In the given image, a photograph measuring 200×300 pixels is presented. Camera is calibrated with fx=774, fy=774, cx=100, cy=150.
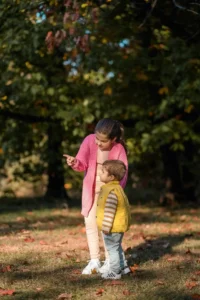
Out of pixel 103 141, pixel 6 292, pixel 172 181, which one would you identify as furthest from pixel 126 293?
pixel 172 181

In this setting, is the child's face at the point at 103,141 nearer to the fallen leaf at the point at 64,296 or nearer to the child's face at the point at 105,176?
the child's face at the point at 105,176

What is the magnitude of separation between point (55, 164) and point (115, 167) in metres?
12.4

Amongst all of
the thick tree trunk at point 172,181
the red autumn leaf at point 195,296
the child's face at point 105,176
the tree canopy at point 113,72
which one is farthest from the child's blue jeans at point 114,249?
the thick tree trunk at point 172,181

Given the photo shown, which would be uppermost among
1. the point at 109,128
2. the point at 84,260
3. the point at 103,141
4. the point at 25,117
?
the point at 109,128

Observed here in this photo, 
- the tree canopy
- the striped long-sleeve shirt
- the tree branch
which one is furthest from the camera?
the tree branch

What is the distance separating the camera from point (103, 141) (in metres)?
8.09

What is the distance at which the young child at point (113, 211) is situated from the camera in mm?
7684

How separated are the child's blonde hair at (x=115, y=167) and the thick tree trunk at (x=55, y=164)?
9992 mm

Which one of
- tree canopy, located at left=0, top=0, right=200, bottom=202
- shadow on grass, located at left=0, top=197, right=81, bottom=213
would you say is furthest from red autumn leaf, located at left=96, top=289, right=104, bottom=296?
shadow on grass, located at left=0, top=197, right=81, bottom=213

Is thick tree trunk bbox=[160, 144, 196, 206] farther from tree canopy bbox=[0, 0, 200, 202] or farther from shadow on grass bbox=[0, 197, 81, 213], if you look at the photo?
shadow on grass bbox=[0, 197, 81, 213]

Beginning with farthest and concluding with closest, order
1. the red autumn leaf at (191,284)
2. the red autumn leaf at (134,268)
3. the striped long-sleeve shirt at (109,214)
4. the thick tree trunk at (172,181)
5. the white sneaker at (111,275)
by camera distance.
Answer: the thick tree trunk at (172,181)
the red autumn leaf at (134,268)
the white sneaker at (111,275)
the striped long-sleeve shirt at (109,214)
the red autumn leaf at (191,284)

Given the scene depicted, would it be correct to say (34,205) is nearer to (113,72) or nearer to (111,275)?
(113,72)

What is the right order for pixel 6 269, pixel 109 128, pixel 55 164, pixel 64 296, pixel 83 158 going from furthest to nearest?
pixel 55 164
pixel 6 269
pixel 83 158
pixel 109 128
pixel 64 296

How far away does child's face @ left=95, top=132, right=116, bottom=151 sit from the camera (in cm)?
806
